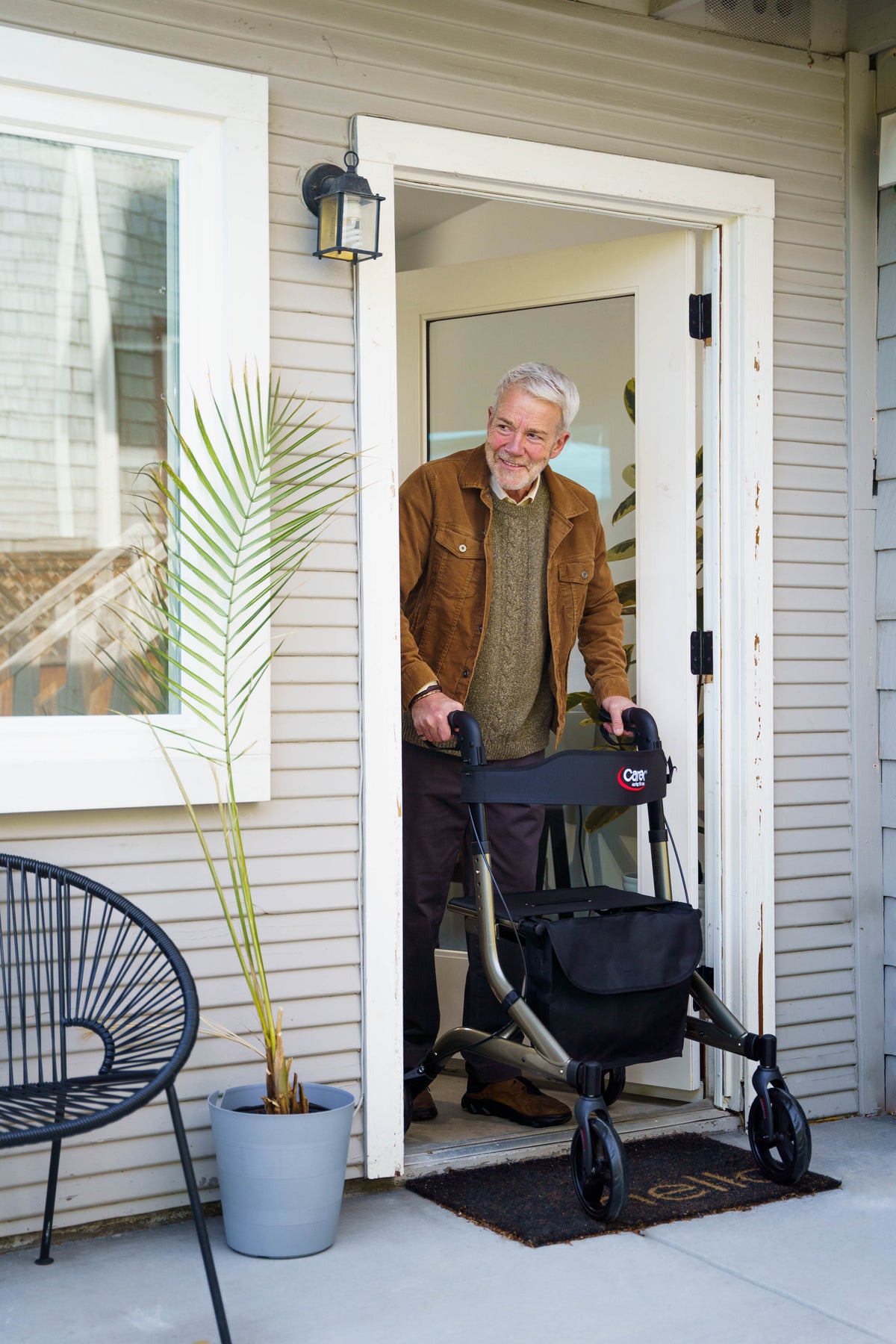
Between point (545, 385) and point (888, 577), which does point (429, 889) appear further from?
point (888, 577)

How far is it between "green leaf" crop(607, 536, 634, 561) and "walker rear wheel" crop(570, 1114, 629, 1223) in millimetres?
1832

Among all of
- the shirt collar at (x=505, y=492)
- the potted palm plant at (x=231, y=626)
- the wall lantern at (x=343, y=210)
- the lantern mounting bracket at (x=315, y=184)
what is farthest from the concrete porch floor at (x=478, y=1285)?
the lantern mounting bracket at (x=315, y=184)

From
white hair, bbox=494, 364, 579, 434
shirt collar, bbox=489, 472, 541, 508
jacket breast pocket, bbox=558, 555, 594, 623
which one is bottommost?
jacket breast pocket, bbox=558, 555, 594, 623

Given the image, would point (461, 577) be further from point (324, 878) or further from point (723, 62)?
point (723, 62)

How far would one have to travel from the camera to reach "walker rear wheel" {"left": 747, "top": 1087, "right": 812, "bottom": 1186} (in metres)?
2.85

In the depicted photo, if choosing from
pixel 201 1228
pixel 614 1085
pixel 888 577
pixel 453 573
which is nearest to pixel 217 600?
pixel 453 573

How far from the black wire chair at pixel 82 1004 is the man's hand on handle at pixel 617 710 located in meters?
1.22

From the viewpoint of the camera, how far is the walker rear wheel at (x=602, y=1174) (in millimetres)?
2607

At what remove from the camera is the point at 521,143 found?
123 inches

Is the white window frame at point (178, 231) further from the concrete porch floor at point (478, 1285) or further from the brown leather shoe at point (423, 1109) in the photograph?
the brown leather shoe at point (423, 1109)

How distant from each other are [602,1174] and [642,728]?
1.00 metres

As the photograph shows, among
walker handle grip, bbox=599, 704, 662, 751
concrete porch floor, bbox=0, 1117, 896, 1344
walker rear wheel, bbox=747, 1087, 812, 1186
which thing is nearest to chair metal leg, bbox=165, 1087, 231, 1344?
concrete porch floor, bbox=0, 1117, 896, 1344

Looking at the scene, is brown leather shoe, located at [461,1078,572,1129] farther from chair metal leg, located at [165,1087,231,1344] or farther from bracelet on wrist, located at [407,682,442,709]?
→ chair metal leg, located at [165,1087,231,1344]

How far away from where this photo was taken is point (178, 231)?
2816 mm
